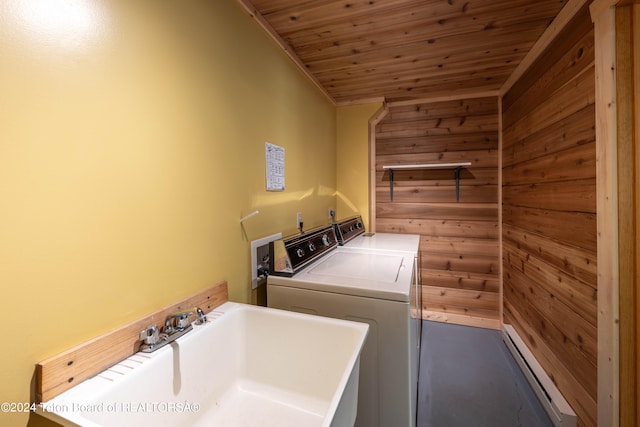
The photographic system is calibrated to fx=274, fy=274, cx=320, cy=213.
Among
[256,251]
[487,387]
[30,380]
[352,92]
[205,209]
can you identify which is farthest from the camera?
[352,92]

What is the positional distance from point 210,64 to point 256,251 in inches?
35.2

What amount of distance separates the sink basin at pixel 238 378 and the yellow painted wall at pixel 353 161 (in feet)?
6.63

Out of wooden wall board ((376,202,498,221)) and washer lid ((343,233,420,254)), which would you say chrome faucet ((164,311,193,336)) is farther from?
wooden wall board ((376,202,498,221))

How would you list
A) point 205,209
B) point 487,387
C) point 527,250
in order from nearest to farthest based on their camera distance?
point 205,209
point 487,387
point 527,250

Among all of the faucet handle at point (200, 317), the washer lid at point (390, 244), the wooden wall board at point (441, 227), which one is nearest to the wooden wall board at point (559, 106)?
the wooden wall board at point (441, 227)

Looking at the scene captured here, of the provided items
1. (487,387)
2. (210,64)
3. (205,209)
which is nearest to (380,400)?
(205,209)

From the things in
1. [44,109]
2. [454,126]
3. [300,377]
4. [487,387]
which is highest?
[454,126]

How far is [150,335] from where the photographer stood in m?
0.85

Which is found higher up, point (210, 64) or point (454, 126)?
point (454, 126)

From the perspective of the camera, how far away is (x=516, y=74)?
87.8 inches

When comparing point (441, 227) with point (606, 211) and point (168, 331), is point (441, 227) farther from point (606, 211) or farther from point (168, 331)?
point (168, 331)

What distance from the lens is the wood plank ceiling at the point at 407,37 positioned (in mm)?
1504

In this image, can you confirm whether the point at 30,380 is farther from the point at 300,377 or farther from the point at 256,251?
the point at 256,251

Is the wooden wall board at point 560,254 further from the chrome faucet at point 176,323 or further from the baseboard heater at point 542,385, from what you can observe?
the chrome faucet at point 176,323
